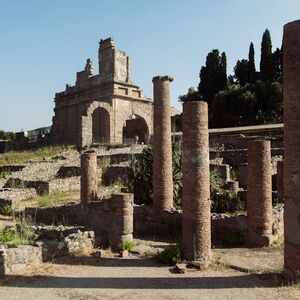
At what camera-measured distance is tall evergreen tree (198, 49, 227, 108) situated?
4472 cm

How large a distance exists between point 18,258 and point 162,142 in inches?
262

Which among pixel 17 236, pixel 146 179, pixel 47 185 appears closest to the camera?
pixel 17 236

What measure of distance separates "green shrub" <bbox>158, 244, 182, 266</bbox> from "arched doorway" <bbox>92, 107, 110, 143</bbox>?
26223mm

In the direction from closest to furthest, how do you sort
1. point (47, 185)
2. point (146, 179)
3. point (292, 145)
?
point (292, 145) → point (146, 179) → point (47, 185)

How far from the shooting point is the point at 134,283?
905 cm

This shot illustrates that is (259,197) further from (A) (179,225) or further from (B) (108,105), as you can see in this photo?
(B) (108,105)

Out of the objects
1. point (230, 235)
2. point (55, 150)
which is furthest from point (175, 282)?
point (55, 150)

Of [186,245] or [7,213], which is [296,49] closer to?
[186,245]

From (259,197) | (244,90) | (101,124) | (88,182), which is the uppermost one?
(244,90)

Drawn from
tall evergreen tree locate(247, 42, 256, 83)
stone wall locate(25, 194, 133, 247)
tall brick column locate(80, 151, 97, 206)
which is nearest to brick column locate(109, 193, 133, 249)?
stone wall locate(25, 194, 133, 247)

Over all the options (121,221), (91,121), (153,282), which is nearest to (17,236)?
(121,221)

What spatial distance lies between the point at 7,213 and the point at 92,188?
179 inches

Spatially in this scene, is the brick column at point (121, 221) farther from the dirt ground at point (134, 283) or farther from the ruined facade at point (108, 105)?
the ruined facade at point (108, 105)

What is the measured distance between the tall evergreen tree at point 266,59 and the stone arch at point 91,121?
1660 centimetres
